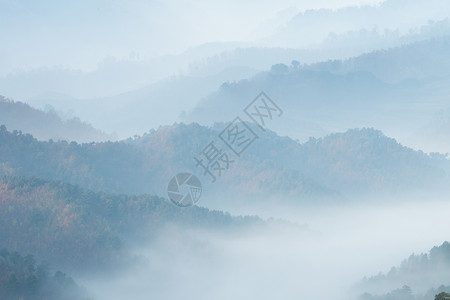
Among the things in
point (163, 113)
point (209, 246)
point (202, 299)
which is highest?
point (163, 113)

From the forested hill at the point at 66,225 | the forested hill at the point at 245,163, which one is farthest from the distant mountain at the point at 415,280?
the forested hill at the point at 245,163

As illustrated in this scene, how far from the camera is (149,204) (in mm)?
53500

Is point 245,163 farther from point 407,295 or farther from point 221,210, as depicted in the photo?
point 407,295

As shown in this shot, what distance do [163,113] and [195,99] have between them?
10.9 meters

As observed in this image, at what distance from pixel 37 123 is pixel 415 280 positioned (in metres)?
68.1

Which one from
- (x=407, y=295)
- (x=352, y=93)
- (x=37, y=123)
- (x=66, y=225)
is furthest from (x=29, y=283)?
(x=352, y=93)

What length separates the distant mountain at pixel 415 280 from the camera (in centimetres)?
3669

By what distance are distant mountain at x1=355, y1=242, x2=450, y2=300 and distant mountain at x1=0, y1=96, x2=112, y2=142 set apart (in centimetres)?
5923

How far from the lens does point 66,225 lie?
44.3m

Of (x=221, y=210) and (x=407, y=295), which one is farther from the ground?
(x=221, y=210)

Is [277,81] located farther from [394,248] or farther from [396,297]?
[396,297]

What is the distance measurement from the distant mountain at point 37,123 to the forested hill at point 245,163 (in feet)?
45.7

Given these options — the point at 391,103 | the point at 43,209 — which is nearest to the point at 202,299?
the point at 43,209

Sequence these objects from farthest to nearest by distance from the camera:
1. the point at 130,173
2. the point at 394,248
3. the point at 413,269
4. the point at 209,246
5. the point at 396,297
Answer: the point at 130,173
the point at 394,248
the point at 209,246
the point at 413,269
the point at 396,297
